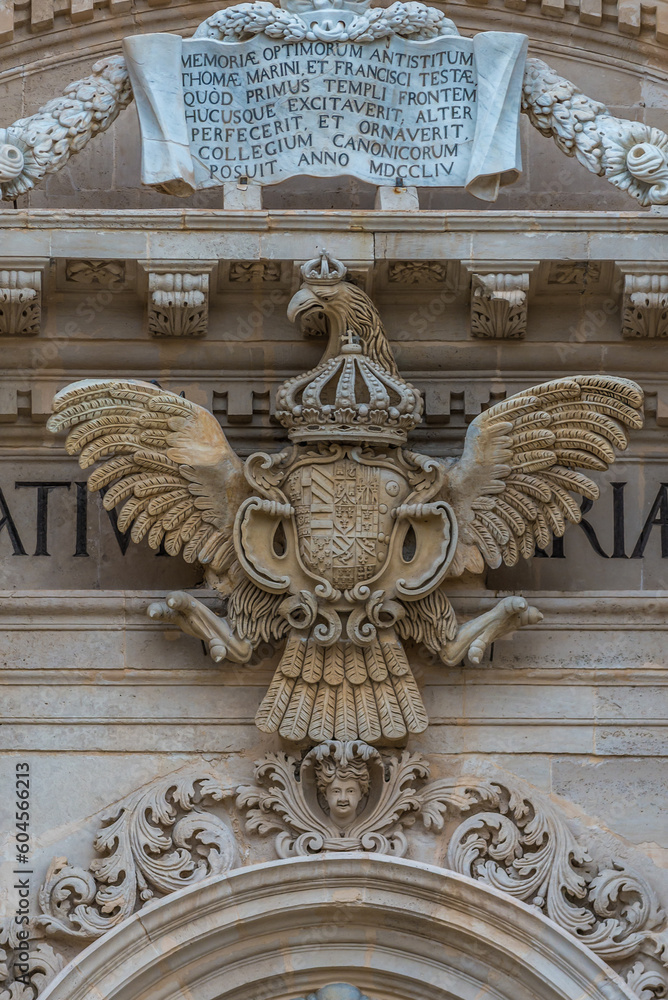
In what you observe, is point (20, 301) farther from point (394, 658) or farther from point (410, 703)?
point (410, 703)

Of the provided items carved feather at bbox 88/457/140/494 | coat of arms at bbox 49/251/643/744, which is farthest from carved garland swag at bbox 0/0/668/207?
carved feather at bbox 88/457/140/494

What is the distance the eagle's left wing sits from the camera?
10422 mm

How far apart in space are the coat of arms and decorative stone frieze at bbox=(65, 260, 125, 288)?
616 millimetres

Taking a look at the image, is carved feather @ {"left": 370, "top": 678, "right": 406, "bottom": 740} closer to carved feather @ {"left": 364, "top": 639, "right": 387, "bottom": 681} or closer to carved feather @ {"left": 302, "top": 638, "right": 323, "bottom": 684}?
carved feather @ {"left": 364, "top": 639, "right": 387, "bottom": 681}

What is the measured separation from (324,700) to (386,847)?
70 centimetres

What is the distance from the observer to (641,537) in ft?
35.7

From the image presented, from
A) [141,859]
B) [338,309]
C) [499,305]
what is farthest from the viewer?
[499,305]

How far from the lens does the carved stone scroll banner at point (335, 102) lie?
11.0 m

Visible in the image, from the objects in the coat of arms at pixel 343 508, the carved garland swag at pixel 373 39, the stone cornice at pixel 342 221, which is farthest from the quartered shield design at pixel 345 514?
the carved garland swag at pixel 373 39

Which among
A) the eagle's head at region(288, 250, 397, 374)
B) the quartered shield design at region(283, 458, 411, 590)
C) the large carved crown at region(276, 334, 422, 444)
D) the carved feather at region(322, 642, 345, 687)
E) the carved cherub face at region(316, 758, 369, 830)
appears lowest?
the carved cherub face at region(316, 758, 369, 830)

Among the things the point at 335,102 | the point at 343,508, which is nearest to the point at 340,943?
the point at 343,508

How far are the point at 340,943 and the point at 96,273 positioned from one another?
319cm

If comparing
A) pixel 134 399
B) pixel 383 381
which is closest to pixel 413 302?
pixel 383 381

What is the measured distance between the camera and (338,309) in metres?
10.6
